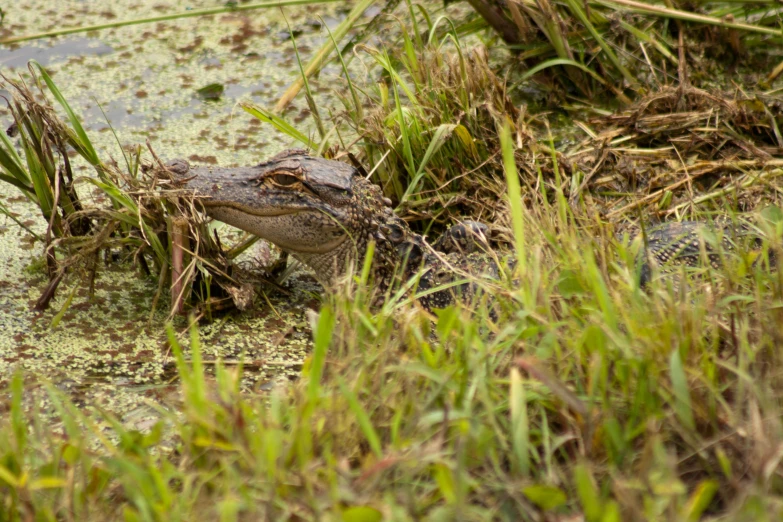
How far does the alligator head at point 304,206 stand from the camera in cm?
327

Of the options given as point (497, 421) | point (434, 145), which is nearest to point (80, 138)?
point (434, 145)

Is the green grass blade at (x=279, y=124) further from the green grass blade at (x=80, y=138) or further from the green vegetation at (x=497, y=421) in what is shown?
the green vegetation at (x=497, y=421)

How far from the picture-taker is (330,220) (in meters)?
3.31

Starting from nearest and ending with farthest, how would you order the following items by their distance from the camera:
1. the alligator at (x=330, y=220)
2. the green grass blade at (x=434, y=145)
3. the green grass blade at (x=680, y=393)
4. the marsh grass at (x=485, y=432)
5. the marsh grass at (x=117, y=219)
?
the marsh grass at (x=485, y=432), the green grass blade at (x=680, y=393), the marsh grass at (x=117, y=219), the alligator at (x=330, y=220), the green grass blade at (x=434, y=145)

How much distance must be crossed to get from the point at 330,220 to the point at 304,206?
113 mm

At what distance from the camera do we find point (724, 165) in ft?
12.9

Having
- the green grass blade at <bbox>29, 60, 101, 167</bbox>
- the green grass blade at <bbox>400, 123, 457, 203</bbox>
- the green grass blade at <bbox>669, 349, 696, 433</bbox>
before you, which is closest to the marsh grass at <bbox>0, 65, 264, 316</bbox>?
the green grass blade at <bbox>29, 60, 101, 167</bbox>

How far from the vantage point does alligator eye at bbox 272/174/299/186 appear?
131 inches

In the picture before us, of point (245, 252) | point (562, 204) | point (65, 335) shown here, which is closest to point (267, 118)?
point (245, 252)

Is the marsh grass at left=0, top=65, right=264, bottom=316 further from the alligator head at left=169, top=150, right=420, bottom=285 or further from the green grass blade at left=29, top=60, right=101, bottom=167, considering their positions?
the alligator head at left=169, top=150, right=420, bottom=285

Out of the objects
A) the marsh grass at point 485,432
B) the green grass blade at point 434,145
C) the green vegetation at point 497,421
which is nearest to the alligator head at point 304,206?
the green grass blade at point 434,145

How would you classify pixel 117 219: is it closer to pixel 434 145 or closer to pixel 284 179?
pixel 284 179

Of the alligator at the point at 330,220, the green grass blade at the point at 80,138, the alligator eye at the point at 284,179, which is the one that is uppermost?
the green grass blade at the point at 80,138

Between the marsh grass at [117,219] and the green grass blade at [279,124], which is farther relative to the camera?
the green grass blade at [279,124]
